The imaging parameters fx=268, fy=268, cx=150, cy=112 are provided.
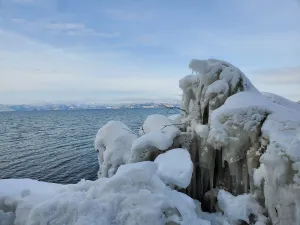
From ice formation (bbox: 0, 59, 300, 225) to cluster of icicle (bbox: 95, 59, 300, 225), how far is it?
26mm

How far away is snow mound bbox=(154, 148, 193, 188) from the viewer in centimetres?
779

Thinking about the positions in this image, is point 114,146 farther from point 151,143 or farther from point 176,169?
point 176,169

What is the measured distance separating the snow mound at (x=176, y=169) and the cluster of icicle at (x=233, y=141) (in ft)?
3.46

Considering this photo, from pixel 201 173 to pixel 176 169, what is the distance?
2.55 meters

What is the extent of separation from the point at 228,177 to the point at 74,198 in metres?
6.00

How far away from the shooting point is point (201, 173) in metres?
10.4

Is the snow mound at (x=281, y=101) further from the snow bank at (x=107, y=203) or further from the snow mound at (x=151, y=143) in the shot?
the snow bank at (x=107, y=203)

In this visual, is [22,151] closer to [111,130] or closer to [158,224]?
[111,130]

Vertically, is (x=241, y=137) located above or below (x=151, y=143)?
above

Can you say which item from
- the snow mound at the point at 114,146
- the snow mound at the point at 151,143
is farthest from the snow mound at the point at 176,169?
the snow mound at the point at 114,146

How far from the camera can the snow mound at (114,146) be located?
12.6 metres

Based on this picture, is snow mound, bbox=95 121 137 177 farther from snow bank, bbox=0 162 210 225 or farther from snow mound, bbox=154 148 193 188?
snow bank, bbox=0 162 210 225

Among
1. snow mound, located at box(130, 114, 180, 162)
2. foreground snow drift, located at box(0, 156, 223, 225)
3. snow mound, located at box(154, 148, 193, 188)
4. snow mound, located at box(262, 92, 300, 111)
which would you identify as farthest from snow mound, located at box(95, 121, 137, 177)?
snow mound, located at box(262, 92, 300, 111)

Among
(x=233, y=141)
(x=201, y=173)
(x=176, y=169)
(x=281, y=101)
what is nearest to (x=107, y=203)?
(x=176, y=169)
